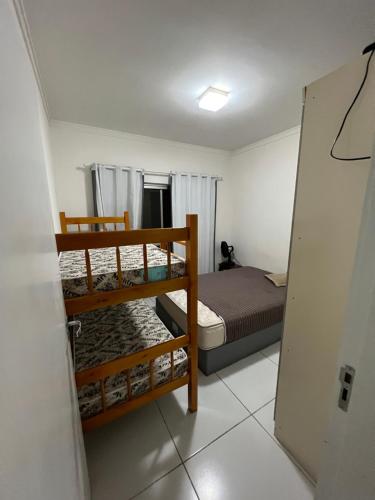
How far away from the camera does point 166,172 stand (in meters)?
3.27

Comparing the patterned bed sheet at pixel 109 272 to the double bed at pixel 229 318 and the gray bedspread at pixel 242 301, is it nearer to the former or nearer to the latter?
the double bed at pixel 229 318

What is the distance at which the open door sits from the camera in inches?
17.0

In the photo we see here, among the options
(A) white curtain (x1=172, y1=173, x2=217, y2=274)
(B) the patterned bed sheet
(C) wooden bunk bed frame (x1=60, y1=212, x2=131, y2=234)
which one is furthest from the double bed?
(A) white curtain (x1=172, y1=173, x2=217, y2=274)

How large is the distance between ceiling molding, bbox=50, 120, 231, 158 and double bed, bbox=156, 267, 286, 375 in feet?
7.56

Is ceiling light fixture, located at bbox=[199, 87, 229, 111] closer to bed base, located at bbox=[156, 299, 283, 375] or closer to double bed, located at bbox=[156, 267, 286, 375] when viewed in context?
double bed, located at bbox=[156, 267, 286, 375]

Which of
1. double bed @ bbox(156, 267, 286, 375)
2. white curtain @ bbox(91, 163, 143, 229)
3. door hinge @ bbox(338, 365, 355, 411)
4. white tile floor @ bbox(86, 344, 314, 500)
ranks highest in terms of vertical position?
white curtain @ bbox(91, 163, 143, 229)

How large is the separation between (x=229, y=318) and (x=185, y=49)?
2083 millimetres

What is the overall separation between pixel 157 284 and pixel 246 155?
128 inches

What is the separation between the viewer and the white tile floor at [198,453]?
106cm

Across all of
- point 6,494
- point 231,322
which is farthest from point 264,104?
point 6,494

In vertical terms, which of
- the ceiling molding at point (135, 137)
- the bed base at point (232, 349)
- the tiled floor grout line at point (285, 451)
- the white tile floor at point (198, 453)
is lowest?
the white tile floor at point (198, 453)

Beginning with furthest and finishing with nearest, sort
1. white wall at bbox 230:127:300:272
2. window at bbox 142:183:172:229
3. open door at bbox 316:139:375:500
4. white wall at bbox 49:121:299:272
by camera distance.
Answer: window at bbox 142:183:172:229 < white wall at bbox 230:127:300:272 < white wall at bbox 49:121:299:272 < open door at bbox 316:139:375:500

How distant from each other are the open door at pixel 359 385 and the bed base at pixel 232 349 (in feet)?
4.34

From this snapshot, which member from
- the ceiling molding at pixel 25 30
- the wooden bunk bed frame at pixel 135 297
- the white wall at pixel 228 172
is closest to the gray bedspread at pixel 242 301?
the wooden bunk bed frame at pixel 135 297
